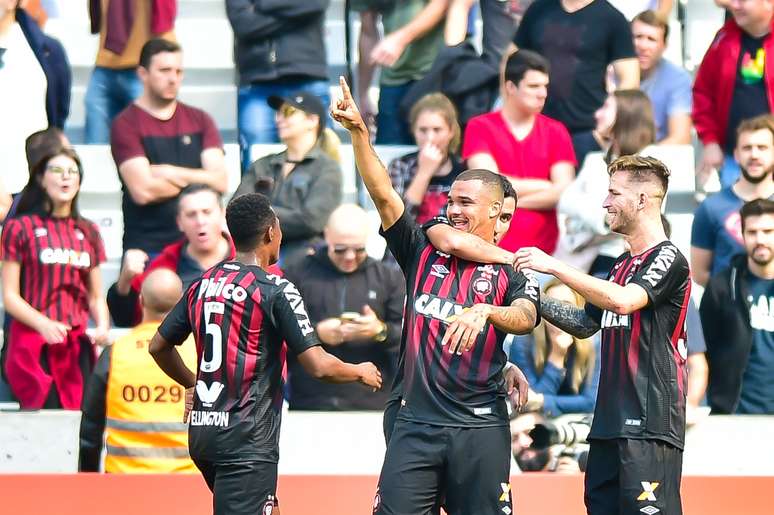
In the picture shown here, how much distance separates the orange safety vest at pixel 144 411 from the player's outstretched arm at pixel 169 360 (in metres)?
1.00

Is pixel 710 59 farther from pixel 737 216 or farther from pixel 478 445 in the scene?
pixel 478 445

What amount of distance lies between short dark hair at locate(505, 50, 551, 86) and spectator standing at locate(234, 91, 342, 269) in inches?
44.6

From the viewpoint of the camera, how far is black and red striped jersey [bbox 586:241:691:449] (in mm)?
5938

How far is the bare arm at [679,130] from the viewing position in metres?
9.69

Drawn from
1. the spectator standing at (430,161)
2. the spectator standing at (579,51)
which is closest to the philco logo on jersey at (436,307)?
the spectator standing at (430,161)

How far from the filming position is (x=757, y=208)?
28.1 feet

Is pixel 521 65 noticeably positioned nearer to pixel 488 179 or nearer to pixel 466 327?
pixel 488 179

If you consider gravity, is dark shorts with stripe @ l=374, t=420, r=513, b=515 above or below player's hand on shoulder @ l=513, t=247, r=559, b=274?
below

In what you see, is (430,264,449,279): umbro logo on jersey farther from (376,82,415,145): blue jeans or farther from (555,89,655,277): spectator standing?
(376,82,415,145): blue jeans

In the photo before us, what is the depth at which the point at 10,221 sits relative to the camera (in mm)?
8711

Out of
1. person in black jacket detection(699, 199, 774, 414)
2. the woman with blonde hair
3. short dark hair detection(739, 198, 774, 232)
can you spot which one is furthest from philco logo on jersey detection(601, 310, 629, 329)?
short dark hair detection(739, 198, 774, 232)

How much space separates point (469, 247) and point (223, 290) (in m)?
0.95

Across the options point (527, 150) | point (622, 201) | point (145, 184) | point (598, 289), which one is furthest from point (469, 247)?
point (145, 184)

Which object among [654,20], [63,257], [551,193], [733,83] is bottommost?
[63,257]
